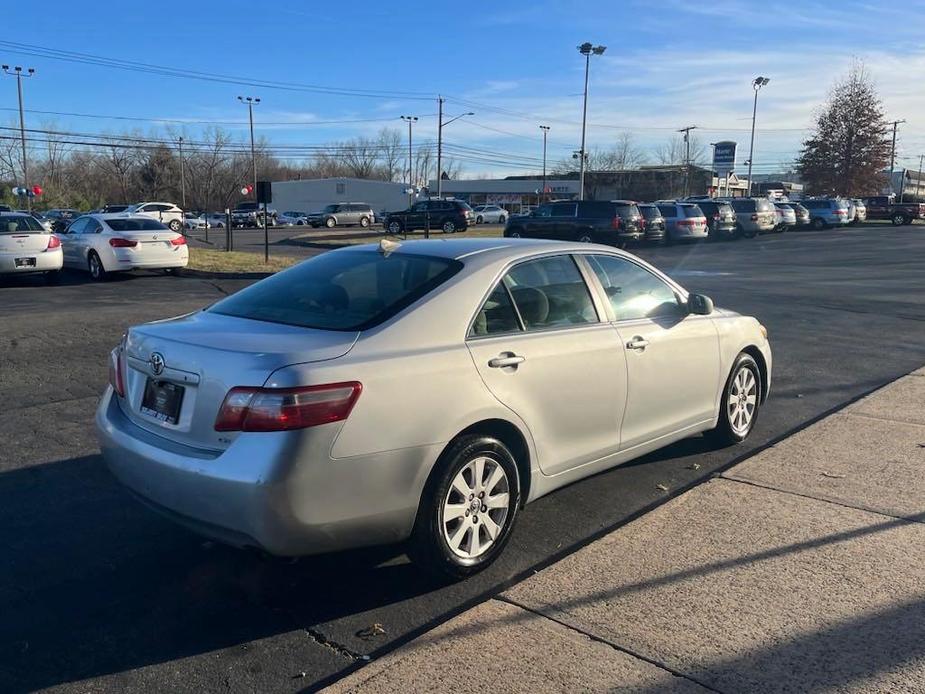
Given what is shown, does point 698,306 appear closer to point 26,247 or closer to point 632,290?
point 632,290

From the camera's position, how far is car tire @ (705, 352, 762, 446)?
5605mm

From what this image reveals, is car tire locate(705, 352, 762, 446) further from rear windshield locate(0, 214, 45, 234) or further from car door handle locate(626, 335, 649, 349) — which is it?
rear windshield locate(0, 214, 45, 234)

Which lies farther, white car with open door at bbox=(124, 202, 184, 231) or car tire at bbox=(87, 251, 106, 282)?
white car with open door at bbox=(124, 202, 184, 231)

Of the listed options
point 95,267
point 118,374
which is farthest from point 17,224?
point 118,374

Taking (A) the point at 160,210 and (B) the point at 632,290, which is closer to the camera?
(B) the point at 632,290

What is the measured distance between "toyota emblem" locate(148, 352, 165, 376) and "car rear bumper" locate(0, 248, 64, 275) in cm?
1414

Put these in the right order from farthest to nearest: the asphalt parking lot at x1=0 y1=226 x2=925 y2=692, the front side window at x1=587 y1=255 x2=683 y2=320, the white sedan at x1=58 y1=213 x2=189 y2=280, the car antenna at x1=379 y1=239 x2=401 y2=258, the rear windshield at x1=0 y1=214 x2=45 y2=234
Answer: the white sedan at x1=58 y1=213 x2=189 y2=280 < the rear windshield at x1=0 y1=214 x2=45 y2=234 < the front side window at x1=587 y1=255 x2=683 y2=320 < the car antenna at x1=379 y1=239 x2=401 y2=258 < the asphalt parking lot at x1=0 y1=226 x2=925 y2=692

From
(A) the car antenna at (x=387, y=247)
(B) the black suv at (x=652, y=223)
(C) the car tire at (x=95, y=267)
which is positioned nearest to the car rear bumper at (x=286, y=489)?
(A) the car antenna at (x=387, y=247)

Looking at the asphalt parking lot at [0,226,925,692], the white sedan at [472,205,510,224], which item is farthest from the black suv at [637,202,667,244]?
the white sedan at [472,205,510,224]

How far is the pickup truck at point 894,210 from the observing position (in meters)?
52.7

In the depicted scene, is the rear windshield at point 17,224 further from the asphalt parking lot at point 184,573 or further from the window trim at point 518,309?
the window trim at point 518,309

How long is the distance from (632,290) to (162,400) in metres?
2.80

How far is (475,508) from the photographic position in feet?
12.3

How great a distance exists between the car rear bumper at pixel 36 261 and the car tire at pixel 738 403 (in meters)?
14.5
